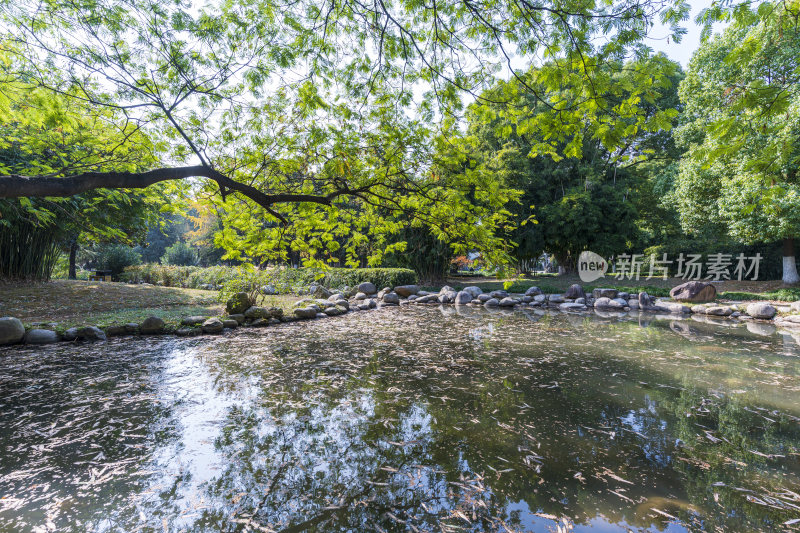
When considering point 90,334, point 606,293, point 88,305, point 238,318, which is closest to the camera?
point 90,334

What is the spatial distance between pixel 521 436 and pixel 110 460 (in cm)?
308

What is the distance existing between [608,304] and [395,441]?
477 inches

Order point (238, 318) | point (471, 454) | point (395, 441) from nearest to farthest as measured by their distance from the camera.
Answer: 1. point (471, 454)
2. point (395, 441)
3. point (238, 318)

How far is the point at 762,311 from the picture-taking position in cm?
985

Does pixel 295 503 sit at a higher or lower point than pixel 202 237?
lower

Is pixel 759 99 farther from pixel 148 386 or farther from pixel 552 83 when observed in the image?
pixel 148 386

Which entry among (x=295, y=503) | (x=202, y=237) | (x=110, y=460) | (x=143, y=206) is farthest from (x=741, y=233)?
(x=202, y=237)

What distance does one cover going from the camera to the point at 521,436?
2.93m

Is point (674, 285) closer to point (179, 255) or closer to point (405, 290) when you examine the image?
point (405, 290)

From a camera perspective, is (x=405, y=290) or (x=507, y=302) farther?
(x=405, y=290)

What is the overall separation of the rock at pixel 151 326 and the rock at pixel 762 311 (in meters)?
14.9

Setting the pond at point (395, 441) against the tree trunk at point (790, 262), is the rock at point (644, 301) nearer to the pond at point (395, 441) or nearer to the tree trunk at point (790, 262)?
the tree trunk at point (790, 262)

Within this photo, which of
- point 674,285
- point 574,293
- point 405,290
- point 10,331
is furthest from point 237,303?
point 674,285

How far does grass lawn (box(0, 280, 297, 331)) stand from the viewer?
7504mm
